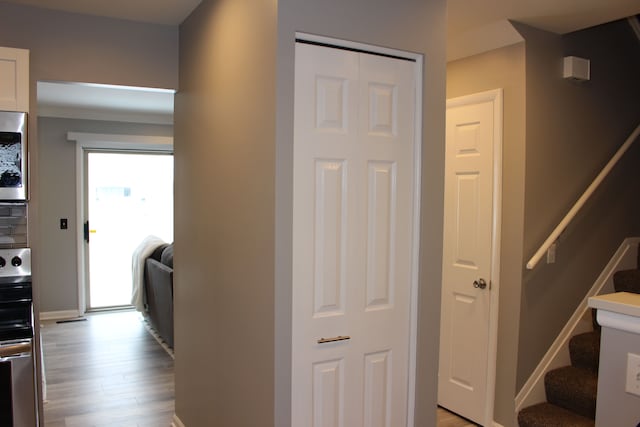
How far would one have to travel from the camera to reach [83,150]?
20.4ft

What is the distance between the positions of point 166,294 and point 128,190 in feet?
8.58

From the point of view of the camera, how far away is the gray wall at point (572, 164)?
3.05 metres

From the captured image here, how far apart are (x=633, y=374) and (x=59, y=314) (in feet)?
20.1

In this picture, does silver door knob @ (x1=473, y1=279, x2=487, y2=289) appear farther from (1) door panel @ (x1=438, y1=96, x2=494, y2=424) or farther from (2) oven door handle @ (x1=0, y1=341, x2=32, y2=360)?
(2) oven door handle @ (x1=0, y1=341, x2=32, y2=360)

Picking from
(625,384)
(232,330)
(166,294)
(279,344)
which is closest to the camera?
(625,384)

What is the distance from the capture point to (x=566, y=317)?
3264 millimetres

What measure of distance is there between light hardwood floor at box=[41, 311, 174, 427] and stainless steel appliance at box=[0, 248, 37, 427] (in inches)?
40.4

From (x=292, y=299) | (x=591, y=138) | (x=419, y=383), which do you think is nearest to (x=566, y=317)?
(x=591, y=138)

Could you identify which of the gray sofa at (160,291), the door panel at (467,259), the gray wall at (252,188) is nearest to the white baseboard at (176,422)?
the gray wall at (252,188)

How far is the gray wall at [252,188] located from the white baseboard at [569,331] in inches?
40.6

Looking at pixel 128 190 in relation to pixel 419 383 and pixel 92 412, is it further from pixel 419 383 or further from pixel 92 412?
pixel 419 383

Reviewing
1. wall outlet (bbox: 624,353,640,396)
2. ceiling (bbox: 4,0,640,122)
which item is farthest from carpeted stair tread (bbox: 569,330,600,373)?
ceiling (bbox: 4,0,640,122)

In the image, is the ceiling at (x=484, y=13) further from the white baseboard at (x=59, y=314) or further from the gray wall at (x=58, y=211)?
the white baseboard at (x=59, y=314)

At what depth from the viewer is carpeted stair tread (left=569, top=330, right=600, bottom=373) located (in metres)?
3.11
